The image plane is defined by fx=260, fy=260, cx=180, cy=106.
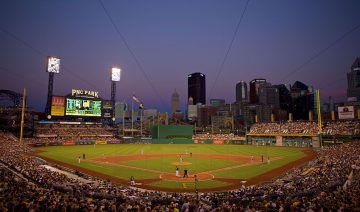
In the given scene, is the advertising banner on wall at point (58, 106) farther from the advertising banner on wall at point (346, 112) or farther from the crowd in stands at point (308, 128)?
the advertising banner on wall at point (346, 112)

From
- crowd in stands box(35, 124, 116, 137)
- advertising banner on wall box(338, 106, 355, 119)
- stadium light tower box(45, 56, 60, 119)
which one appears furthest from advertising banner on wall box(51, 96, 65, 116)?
advertising banner on wall box(338, 106, 355, 119)

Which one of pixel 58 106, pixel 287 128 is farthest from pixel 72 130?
pixel 287 128

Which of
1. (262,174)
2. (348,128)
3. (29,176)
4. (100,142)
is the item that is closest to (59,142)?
(100,142)

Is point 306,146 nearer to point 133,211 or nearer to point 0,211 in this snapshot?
point 133,211

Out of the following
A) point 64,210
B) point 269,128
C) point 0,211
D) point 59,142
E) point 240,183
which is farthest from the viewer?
point 269,128

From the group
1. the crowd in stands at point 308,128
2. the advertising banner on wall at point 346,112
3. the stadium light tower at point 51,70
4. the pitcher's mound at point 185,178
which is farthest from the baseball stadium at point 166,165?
the stadium light tower at point 51,70

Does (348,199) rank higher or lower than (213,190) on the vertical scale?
higher
